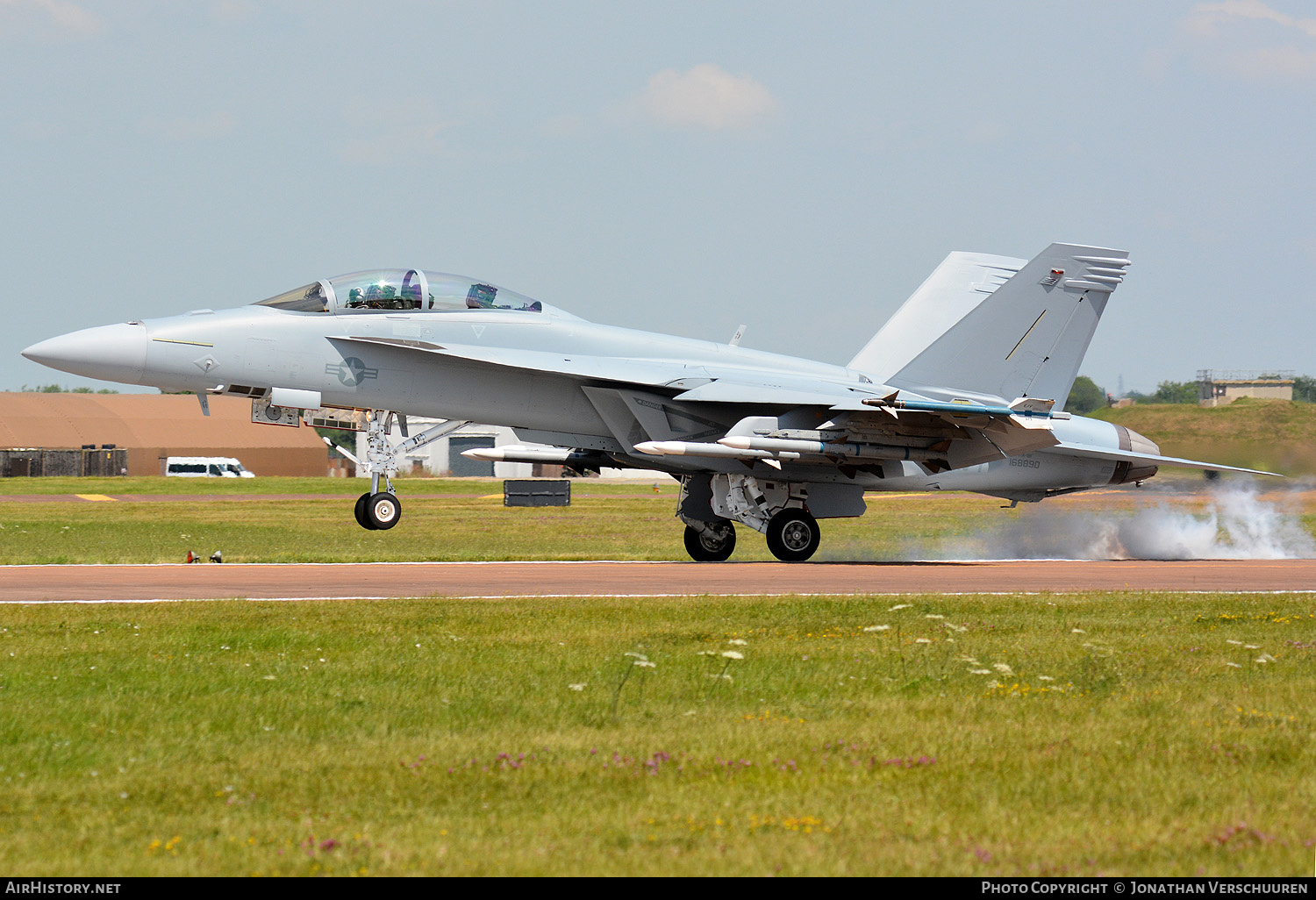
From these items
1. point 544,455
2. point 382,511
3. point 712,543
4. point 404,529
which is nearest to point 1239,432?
point 712,543

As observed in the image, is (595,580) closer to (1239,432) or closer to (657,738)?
(657,738)

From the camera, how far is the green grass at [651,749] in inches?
190

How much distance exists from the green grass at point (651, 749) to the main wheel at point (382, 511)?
6525mm

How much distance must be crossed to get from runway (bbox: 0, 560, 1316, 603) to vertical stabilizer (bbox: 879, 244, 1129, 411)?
3.02 meters

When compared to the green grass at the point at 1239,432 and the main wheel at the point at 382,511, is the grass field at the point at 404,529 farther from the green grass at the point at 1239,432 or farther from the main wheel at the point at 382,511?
the green grass at the point at 1239,432

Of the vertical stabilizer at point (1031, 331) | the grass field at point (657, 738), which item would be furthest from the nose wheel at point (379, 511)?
the vertical stabilizer at point (1031, 331)

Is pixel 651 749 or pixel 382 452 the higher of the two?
pixel 382 452

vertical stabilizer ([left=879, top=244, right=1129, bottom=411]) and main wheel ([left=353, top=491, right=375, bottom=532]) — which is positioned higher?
vertical stabilizer ([left=879, top=244, right=1129, bottom=411])

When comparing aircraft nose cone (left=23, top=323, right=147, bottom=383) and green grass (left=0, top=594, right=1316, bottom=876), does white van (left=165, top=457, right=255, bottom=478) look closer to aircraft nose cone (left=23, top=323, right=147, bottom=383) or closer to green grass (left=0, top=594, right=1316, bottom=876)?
aircraft nose cone (left=23, top=323, right=147, bottom=383)

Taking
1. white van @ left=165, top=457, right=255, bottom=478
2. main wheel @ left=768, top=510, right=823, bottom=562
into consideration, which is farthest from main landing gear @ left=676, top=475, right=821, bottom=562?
white van @ left=165, top=457, right=255, bottom=478

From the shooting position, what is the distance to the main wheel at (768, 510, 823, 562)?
19641 millimetres

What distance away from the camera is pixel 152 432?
8638 centimetres

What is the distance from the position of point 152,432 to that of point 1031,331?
3049 inches

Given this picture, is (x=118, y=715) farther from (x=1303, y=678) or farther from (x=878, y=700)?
(x=1303, y=678)
